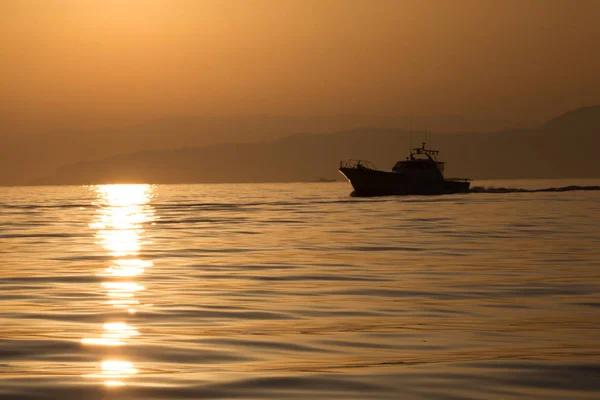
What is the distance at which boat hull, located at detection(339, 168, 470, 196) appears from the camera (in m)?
124

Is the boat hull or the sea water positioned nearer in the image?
the sea water

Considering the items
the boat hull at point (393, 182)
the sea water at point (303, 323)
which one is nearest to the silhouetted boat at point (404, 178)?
the boat hull at point (393, 182)

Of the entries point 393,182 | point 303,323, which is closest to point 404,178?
point 393,182

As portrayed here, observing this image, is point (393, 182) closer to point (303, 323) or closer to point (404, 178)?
point (404, 178)

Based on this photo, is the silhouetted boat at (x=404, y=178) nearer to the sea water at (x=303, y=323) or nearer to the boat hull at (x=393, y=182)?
the boat hull at (x=393, y=182)

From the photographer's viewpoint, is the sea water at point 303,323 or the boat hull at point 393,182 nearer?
the sea water at point 303,323

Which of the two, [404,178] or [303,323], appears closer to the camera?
[303,323]

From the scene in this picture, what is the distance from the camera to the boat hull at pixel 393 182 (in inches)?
4902

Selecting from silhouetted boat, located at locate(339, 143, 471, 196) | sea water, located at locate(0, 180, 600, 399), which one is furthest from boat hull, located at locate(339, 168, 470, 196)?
sea water, located at locate(0, 180, 600, 399)

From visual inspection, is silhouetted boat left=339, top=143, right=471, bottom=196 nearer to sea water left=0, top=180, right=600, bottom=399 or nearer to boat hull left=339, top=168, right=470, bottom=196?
boat hull left=339, top=168, right=470, bottom=196

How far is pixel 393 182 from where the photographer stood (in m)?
126

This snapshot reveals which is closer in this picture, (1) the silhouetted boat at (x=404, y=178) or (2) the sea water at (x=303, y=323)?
(2) the sea water at (x=303, y=323)

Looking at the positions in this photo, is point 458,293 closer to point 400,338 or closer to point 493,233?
point 400,338

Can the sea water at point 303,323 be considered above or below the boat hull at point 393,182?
below
